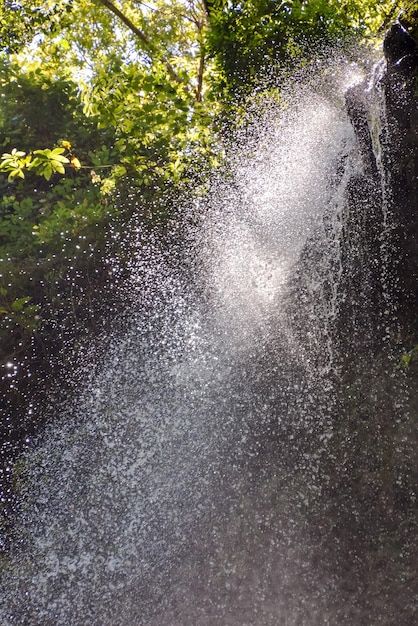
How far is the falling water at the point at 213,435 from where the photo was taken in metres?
2.76

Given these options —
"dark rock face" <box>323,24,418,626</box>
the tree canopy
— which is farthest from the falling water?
the tree canopy

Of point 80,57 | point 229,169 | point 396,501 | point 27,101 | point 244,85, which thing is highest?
point 80,57

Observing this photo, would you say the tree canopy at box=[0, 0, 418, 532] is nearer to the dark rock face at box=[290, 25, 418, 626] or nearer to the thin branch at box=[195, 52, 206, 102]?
the thin branch at box=[195, 52, 206, 102]

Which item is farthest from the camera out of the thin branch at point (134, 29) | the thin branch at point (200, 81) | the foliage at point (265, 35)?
the thin branch at point (134, 29)

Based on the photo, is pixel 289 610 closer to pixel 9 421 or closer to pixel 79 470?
pixel 79 470

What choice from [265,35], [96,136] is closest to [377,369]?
[265,35]

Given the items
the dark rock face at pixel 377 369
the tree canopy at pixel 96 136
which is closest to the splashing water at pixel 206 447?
the dark rock face at pixel 377 369

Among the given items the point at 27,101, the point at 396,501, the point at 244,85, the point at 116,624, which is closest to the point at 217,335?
the point at 396,501

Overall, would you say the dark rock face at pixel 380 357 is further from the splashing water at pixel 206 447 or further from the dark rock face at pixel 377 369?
the splashing water at pixel 206 447

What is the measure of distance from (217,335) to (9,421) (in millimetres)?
1680

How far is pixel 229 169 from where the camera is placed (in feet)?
16.0

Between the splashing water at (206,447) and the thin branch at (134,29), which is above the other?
the thin branch at (134,29)

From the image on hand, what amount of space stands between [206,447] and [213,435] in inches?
3.6


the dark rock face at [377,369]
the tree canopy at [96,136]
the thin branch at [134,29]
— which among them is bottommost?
the dark rock face at [377,369]
